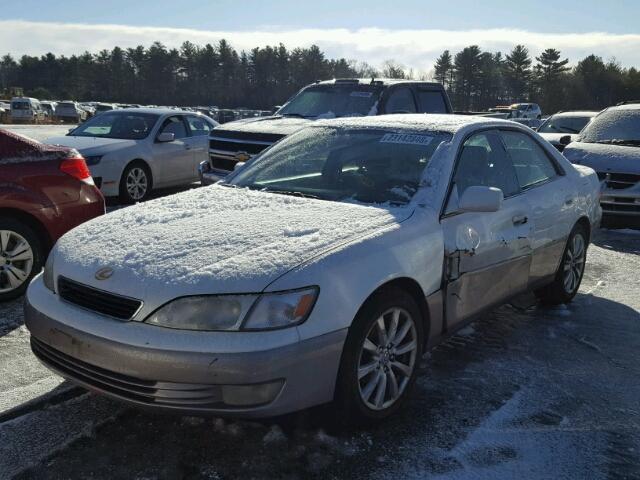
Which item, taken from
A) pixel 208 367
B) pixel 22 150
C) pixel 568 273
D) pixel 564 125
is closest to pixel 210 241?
pixel 208 367

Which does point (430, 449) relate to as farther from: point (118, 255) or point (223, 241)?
point (118, 255)

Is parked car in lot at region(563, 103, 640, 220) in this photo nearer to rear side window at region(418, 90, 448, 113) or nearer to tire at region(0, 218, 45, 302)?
rear side window at region(418, 90, 448, 113)

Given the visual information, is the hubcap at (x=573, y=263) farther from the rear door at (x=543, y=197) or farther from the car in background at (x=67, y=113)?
the car in background at (x=67, y=113)

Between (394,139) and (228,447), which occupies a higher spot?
(394,139)

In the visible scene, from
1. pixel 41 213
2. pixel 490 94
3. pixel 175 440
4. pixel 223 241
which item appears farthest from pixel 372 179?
pixel 490 94

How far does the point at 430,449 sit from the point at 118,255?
1749mm

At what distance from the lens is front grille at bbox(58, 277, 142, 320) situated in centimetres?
279

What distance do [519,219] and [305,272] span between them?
2025mm

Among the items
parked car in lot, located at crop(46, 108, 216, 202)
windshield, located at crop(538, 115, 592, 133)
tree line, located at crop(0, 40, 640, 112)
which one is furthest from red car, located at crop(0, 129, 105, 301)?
tree line, located at crop(0, 40, 640, 112)

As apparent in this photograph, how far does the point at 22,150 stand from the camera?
16.9 ft

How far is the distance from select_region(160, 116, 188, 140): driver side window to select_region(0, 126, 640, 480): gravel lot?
23.7 feet

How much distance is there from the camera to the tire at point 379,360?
115 inches

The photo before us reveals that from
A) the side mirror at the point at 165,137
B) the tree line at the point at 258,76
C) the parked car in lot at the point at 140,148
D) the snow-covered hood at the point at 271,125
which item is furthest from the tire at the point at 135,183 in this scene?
the tree line at the point at 258,76

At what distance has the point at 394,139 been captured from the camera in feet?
13.5
